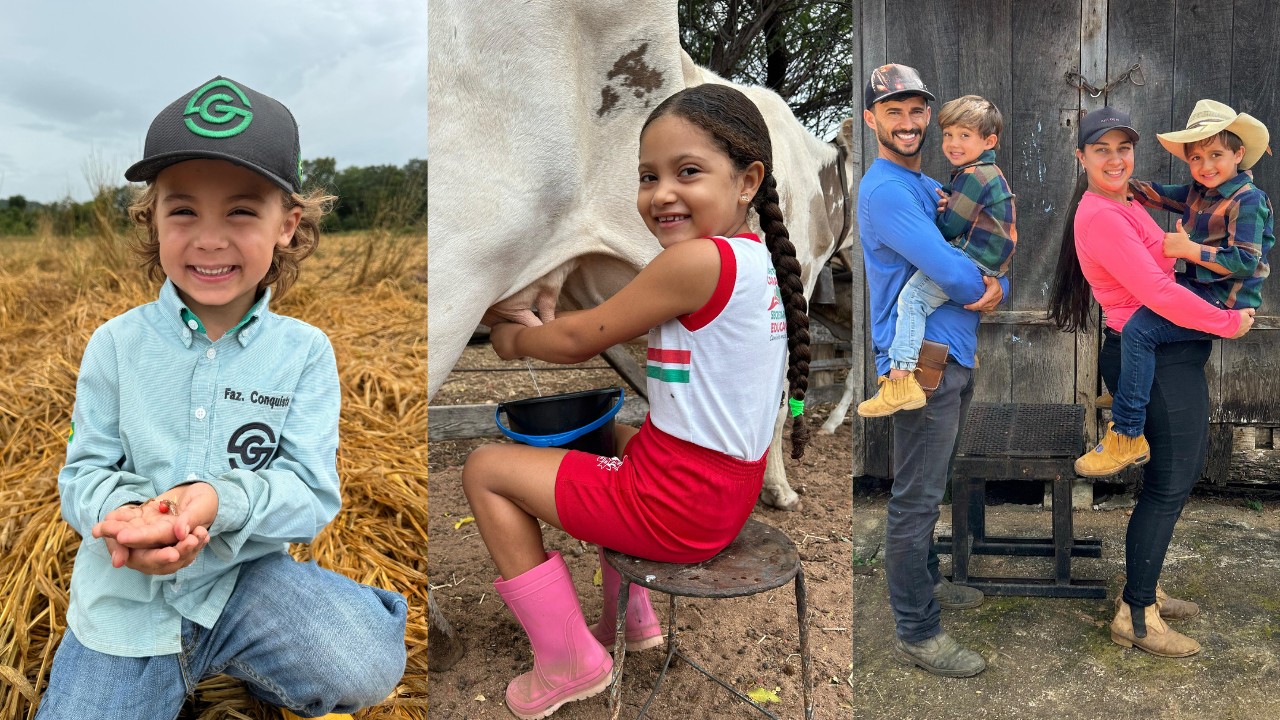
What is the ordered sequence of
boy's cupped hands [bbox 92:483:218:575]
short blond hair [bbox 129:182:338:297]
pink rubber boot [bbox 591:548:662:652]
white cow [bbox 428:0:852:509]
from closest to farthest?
1. boy's cupped hands [bbox 92:483:218:575]
2. short blond hair [bbox 129:182:338:297]
3. white cow [bbox 428:0:852:509]
4. pink rubber boot [bbox 591:548:662:652]

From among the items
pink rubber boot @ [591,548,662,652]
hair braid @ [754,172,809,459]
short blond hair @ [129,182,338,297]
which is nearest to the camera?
short blond hair @ [129,182,338,297]

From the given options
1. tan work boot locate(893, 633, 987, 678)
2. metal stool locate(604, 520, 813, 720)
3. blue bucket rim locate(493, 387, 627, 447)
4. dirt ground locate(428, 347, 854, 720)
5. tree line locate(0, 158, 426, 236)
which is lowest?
dirt ground locate(428, 347, 854, 720)

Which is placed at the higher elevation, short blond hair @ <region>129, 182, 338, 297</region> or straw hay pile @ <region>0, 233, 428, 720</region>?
short blond hair @ <region>129, 182, 338, 297</region>

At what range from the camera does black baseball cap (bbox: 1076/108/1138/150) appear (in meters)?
1.47

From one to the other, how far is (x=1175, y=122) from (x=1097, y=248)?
27 cm

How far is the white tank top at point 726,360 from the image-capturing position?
1.49 m

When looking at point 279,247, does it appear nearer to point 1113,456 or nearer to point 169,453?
point 169,453

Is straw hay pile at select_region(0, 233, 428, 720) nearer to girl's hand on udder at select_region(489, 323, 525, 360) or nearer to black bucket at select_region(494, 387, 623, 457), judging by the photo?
black bucket at select_region(494, 387, 623, 457)

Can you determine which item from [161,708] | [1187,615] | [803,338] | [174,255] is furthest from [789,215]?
[161,708]

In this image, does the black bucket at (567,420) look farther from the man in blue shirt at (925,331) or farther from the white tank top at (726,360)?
the man in blue shirt at (925,331)

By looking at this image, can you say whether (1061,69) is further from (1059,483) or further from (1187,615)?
(1187,615)

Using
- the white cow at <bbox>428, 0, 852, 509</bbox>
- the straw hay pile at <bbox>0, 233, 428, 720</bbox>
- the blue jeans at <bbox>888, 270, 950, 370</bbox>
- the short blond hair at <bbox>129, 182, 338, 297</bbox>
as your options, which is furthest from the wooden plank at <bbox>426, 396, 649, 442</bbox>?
the blue jeans at <bbox>888, 270, 950, 370</bbox>

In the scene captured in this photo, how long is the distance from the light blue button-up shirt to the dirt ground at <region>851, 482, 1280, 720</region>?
1.06 metres

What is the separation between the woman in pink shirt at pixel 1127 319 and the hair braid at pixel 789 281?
0.47 m
